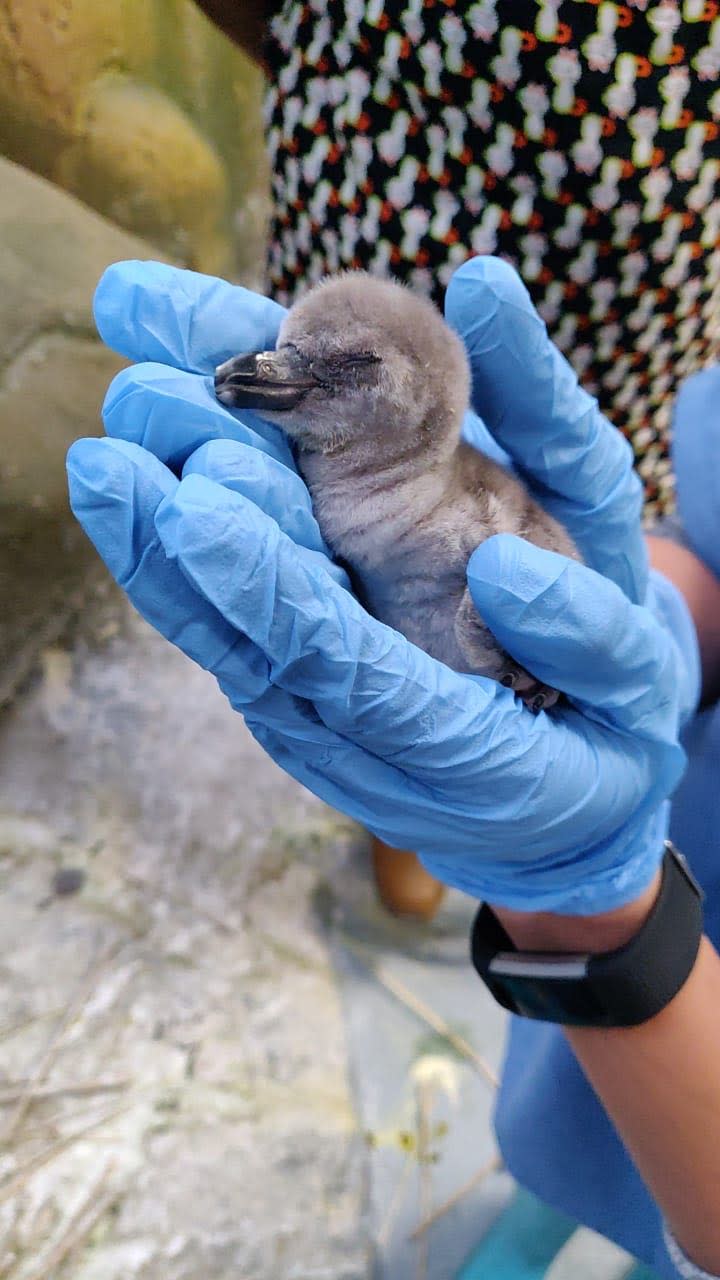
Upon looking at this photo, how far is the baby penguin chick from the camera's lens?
0.90 m

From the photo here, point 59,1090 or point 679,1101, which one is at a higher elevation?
point 679,1101

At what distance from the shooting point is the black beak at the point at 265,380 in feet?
2.85

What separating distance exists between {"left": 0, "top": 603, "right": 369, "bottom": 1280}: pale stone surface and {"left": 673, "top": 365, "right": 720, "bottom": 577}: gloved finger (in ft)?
3.68

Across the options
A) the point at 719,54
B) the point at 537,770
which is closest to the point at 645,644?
the point at 537,770

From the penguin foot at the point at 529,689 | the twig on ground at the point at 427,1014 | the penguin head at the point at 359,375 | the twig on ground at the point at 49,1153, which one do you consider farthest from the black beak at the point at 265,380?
the twig on ground at the point at 427,1014

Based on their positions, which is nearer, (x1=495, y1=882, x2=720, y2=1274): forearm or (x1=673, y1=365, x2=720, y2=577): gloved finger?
(x1=495, y1=882, x2=720, y2=1274): forearm

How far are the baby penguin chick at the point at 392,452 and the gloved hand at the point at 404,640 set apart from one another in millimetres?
40

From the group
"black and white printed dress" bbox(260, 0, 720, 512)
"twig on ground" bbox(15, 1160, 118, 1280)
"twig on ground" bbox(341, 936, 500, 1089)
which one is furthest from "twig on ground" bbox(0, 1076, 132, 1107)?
"black and white printed dress" bbox(260, 0, 720, 512)

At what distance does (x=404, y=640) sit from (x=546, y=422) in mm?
380

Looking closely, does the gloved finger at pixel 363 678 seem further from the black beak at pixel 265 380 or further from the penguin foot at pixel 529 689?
the black beak at pixel 265 380

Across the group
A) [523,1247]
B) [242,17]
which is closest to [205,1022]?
[523,1247]

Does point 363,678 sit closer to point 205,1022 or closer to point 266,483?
point 266,483

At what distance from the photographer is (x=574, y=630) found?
924mm

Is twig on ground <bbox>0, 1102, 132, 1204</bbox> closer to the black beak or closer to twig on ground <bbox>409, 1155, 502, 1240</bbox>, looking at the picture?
twig on ground <bbox>409, 1155, 502, 1240</bbox>
